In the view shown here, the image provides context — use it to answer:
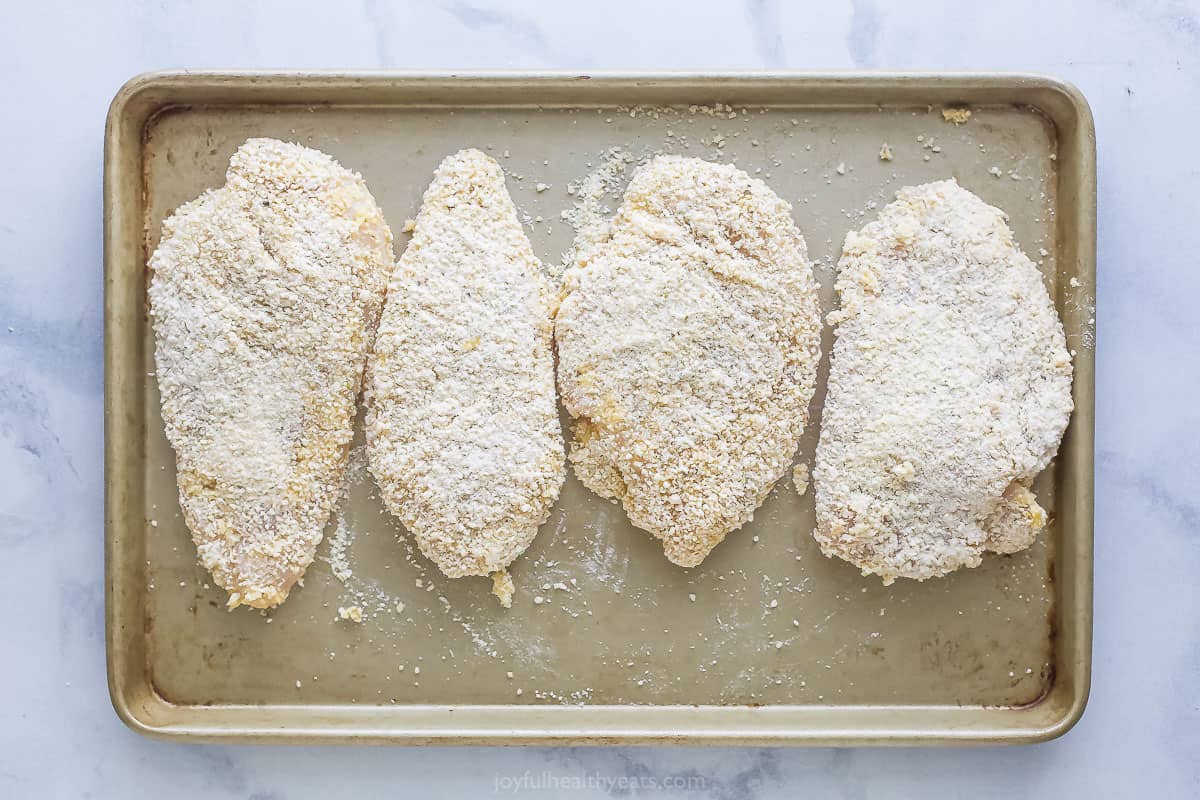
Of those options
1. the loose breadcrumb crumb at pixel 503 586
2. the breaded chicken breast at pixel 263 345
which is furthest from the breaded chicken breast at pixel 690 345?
the breaded chicken breast at pixel 263 345

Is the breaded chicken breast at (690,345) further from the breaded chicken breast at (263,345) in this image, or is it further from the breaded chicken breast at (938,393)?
the breaded chicken breast at (263,345)

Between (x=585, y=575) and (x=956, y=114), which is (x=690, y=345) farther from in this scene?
(x=956, y=114)

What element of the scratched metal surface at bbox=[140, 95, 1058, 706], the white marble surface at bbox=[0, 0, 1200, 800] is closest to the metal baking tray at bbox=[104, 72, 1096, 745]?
the scratched metal surface at bbox=[140, 95, 1058, 706]

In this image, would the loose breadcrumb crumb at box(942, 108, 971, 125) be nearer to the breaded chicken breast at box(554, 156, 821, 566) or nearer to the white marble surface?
the white marble surface
